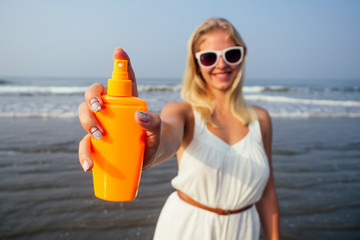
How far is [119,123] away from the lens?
0.75 m

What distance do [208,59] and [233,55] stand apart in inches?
7.9

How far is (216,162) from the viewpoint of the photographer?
5.85 feet

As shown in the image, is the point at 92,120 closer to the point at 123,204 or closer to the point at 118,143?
the point at 118,143

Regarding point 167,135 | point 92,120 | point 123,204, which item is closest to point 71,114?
point 123,204

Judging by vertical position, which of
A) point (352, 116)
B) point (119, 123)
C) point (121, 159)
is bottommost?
point (352, 116)

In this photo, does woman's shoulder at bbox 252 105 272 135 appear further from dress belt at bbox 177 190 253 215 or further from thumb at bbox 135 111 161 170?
thumb at bbox 135 111 161 170

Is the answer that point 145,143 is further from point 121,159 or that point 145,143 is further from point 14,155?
point 14,155

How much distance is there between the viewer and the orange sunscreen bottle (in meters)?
0.75

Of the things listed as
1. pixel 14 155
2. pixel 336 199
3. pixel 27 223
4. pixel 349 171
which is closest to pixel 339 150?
pixel 349 171

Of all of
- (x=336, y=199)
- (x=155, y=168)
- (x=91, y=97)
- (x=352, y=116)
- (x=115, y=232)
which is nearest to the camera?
(x=91, y=97)

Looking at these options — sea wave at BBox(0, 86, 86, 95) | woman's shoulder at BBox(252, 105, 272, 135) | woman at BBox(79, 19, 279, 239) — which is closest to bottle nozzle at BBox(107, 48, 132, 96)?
woman at BBox(79, 19, 279, 239)

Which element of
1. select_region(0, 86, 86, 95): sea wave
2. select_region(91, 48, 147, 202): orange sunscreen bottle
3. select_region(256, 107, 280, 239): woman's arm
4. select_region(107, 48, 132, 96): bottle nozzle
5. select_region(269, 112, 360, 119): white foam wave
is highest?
select_region(107, 48, 132, 96): bottle nozzle

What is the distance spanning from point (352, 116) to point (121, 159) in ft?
36.2

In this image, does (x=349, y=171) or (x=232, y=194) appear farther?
(x=349, y=171)
